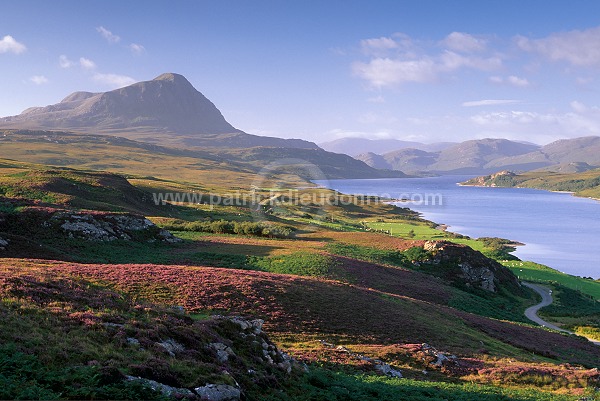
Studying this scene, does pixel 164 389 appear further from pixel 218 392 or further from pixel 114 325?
pixel 114 325

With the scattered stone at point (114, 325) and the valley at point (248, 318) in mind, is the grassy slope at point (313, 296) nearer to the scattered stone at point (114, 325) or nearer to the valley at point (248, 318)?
the valley at point (248, 318)

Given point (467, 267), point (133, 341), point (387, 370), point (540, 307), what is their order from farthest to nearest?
point (467, 267)
point (540, 307)
point (387, 370)
point (133, 341)

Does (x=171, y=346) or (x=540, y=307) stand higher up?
(x=171, y=346)

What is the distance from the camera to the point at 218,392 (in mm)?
15445

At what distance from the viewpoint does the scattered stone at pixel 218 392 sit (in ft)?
49.3

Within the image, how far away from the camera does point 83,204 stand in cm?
6888

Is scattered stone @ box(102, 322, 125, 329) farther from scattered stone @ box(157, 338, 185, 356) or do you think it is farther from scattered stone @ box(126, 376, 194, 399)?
scattered stone @ box(126, 376, 194, 399)

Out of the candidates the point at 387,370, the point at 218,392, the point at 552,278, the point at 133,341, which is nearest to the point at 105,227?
the point at 133,341

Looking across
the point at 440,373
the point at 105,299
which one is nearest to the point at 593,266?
the point at 440,373

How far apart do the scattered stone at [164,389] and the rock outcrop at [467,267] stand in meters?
64.5

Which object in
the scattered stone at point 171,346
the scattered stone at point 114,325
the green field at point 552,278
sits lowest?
the green field at point 552,278

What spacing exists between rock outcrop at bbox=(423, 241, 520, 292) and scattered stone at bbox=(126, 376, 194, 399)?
64474 mm

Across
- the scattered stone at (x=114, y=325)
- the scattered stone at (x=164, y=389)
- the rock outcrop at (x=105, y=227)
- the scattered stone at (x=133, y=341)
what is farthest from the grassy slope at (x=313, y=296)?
the scattered stone at (x=114, y=325)

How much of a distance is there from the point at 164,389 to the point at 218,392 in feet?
6.88
